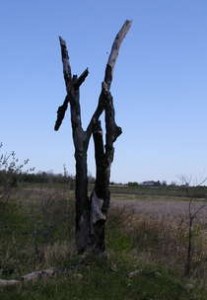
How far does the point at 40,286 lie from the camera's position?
33.5 feet

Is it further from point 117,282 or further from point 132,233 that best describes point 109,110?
point 132,233

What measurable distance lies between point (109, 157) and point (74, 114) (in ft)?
3.81

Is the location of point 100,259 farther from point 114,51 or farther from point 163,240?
point 163,240

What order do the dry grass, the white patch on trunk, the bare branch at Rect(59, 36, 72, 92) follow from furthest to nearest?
the dry grass → the bare branch at Rect(59, 36, 72, 92) → the white patch on trunk

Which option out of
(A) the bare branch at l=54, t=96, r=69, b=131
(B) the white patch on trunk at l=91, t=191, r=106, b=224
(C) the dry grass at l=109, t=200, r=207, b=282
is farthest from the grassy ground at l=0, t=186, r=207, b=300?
(A) the bare branch at l=54, t=96, r=69, b=131

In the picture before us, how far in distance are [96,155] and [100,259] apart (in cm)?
193

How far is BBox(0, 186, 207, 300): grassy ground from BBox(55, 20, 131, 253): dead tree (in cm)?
51

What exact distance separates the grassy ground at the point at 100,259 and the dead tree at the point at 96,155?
20.0 inches

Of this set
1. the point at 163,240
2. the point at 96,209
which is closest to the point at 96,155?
the point at 96,209

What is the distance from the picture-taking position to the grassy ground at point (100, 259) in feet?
34.4

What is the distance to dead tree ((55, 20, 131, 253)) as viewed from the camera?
495 inches

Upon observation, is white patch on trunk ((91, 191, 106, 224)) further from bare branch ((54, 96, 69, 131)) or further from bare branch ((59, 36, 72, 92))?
bare branch ((59, 36, 72, 92))

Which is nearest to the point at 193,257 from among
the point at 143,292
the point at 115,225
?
the point at 115,225

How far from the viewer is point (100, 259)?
39.8ft
